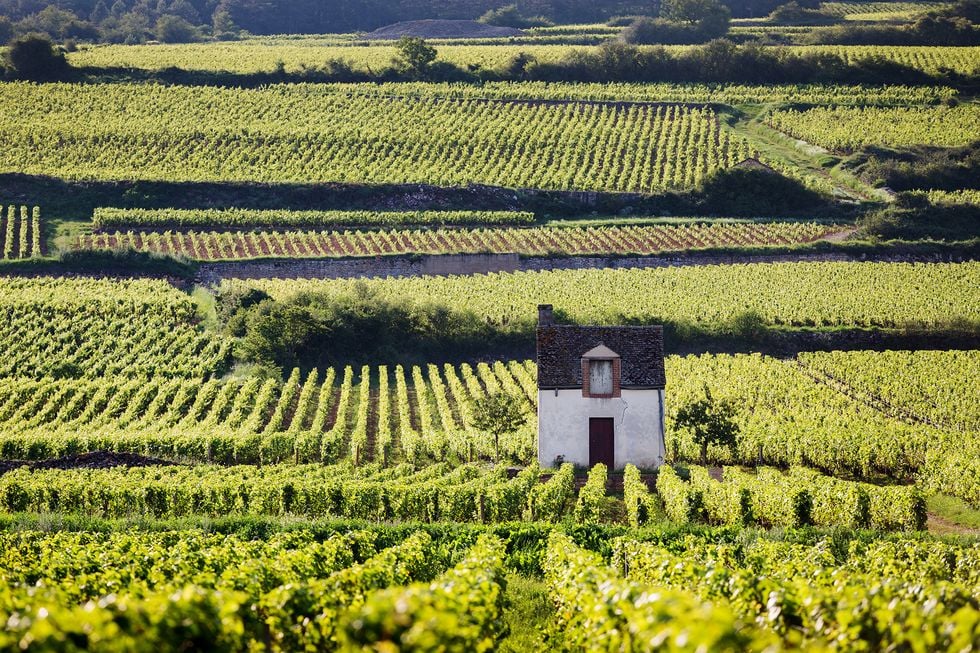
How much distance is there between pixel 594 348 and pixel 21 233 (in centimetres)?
4962

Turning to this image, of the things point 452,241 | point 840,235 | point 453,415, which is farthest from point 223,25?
point 453,415

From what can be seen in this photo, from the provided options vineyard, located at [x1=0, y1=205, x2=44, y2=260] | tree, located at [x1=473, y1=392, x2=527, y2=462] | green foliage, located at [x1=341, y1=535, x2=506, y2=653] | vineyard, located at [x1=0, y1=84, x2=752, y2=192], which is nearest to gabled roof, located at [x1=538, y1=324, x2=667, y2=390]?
tree, located at [x1=473, y1=392, x2=527, y2=462]

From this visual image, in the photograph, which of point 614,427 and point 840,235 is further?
point 840,235

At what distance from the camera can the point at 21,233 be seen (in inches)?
2840

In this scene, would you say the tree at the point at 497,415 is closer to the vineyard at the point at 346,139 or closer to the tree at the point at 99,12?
the vineyard at the point at 346,139

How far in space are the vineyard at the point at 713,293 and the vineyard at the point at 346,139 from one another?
827 inches

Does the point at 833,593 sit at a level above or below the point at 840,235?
above

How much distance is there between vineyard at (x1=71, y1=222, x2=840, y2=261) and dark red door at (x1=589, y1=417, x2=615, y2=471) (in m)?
34.4

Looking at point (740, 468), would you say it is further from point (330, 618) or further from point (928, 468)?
point (330, 618)

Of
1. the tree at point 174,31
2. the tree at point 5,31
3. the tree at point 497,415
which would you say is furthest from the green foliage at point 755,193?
the tree at point 5,31

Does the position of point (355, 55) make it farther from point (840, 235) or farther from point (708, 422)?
point (708, 422)

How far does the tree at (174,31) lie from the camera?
153 metres

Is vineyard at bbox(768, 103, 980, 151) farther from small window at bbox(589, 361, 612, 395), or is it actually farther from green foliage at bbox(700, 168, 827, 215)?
small window at bbox(589, 361, 612, 395)

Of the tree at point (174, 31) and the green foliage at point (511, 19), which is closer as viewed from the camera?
the tree at point (174, 31)
